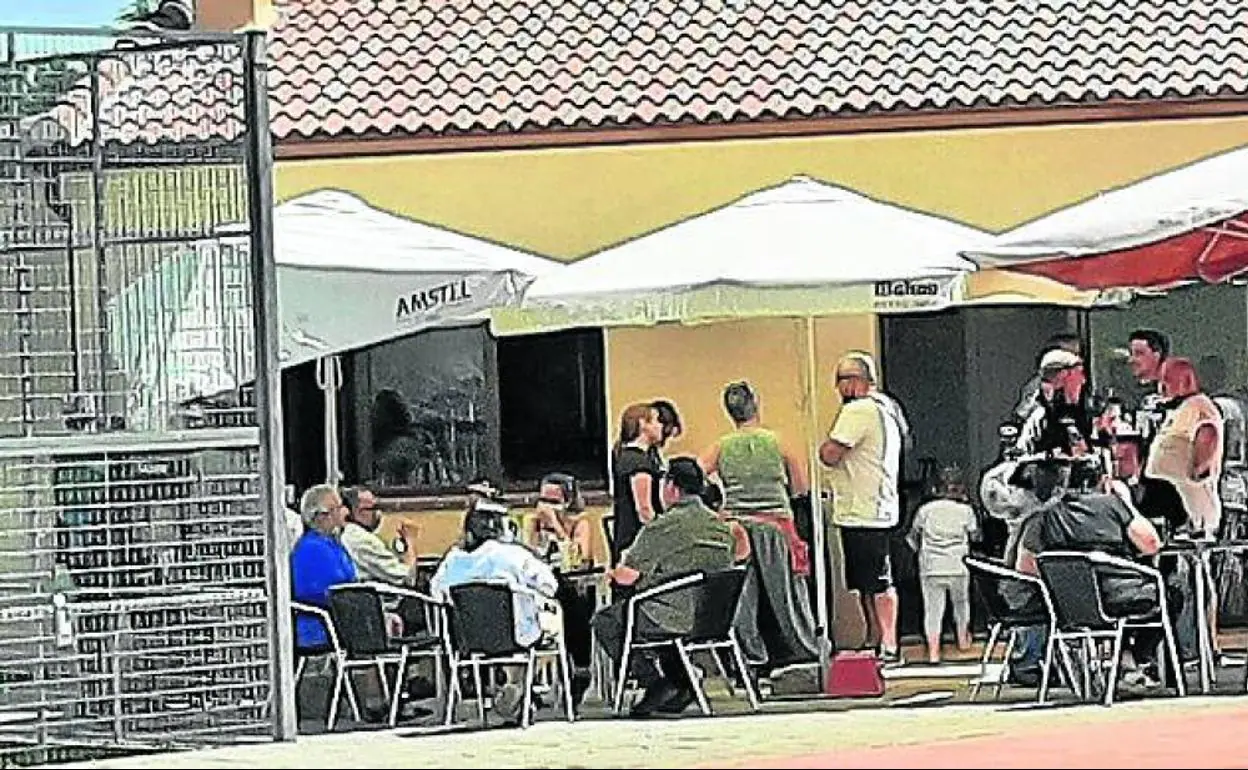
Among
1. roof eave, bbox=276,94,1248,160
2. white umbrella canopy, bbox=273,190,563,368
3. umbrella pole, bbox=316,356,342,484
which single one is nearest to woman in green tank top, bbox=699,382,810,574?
white umbrella canopy, bbox=273,190,563,368

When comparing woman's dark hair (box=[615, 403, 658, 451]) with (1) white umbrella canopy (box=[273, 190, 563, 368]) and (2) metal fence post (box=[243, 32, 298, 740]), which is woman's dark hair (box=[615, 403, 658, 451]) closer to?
(1) white umbrella canopy (box=[273, 190, 563, 368])

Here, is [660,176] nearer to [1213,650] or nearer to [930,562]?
[930,562]

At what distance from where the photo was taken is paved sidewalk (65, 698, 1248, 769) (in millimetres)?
8852

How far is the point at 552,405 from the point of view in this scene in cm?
2070

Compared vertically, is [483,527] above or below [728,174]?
below

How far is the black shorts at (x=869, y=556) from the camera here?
1620cm

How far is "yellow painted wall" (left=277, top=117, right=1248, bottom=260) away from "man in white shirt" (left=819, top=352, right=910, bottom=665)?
4020 mm

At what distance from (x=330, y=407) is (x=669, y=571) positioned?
249 inches

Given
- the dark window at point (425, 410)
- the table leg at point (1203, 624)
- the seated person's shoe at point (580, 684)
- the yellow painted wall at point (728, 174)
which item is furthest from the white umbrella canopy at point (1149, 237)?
the dark window at point (425, 410)

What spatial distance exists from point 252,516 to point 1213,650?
22.1ft

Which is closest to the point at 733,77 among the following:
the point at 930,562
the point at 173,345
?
the point at 930,562

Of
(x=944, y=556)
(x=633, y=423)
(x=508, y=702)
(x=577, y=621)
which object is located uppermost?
(x=633, y=423)

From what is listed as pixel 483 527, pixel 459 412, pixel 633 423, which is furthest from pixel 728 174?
pixel 483 527

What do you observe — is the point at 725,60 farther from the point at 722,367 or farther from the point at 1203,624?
the point at 1203,624
